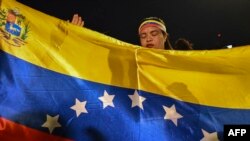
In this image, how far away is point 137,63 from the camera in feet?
7.50

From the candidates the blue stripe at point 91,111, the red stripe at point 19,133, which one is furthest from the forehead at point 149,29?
the red stripe at point 19,133

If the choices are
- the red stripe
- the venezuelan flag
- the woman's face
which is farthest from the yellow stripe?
the red stripe

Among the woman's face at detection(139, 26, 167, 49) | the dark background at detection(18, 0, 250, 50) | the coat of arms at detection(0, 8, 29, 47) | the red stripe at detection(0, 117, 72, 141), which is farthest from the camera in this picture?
the dark background at detection(18, 0, 250, 50)

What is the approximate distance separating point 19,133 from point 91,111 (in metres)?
0.33

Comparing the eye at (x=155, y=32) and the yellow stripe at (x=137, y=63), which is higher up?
the eye at (x=155, y=32)

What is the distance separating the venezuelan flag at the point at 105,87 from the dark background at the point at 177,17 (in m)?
2.51

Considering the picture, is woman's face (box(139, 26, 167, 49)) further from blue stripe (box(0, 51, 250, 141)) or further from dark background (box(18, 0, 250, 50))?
dark background (box(18, 0, 250, 50))

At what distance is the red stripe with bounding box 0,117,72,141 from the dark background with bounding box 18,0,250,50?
2861mm

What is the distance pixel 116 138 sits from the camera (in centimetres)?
206

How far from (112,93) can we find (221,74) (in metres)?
0.56

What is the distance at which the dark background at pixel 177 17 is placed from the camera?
482cm

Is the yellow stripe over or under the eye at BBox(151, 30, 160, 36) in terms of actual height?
under

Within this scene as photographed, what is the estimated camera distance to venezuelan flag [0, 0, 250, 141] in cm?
205

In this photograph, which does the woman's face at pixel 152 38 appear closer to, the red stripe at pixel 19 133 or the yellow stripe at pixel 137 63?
the yellow stripe at pixel 137 63
